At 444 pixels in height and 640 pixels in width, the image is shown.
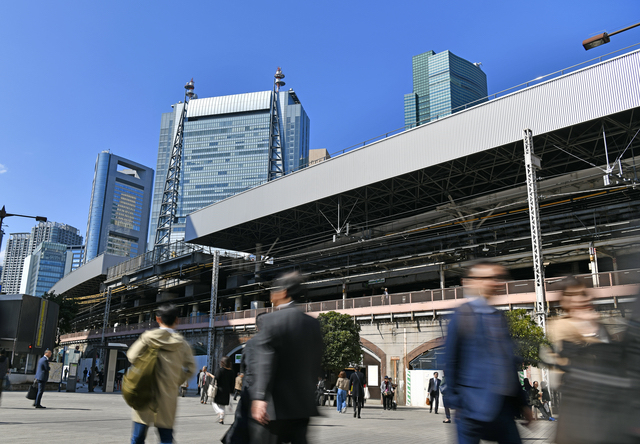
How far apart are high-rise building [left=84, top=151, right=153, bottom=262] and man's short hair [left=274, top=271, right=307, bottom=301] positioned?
6678 inches

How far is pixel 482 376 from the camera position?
3.41 metres

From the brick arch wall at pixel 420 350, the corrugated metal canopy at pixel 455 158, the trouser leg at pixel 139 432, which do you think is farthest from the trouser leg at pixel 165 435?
the corrugated metal canopy at pixel 455 158

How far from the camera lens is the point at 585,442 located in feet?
9.39

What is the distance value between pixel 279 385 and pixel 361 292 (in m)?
41.8

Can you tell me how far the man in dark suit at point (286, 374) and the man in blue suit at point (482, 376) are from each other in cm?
99

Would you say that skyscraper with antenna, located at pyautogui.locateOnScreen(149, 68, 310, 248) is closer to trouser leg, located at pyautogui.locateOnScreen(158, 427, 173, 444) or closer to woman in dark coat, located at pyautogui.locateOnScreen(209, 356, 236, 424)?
woman in dark coat, located at pyautogui.locateOnScreen(209, 356, 236, 424)

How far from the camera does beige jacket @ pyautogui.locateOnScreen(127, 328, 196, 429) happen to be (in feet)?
15.0

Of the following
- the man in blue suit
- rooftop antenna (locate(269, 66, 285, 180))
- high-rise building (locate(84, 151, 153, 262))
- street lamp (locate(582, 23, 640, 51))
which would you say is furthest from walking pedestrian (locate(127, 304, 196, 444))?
high-rise building (locate(84, 151, 153, 262))

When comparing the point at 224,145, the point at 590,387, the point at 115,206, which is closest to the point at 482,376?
the point at 590,387

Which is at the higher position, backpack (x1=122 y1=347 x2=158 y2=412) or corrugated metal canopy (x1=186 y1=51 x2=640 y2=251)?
corrugated metal canopy (x1=186 y1=51 x2=640 y2=251)

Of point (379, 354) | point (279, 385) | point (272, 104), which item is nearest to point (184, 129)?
point (272, 104)

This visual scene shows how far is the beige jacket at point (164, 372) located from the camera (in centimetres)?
456

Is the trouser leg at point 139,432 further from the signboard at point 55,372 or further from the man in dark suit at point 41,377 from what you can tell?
the signboard at point 55,372

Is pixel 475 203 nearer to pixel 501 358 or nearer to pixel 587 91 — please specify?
pixel 587 91
